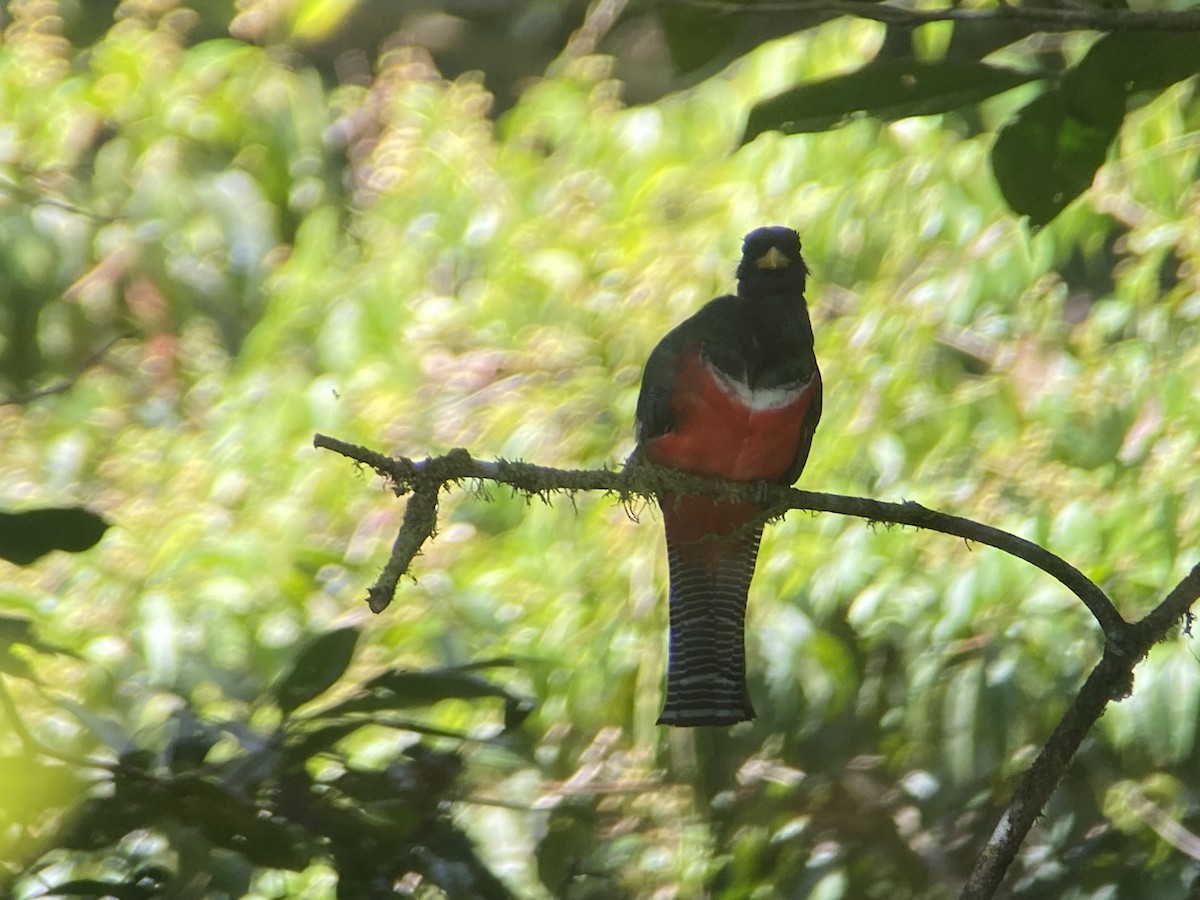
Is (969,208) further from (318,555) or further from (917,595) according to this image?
(318,555)

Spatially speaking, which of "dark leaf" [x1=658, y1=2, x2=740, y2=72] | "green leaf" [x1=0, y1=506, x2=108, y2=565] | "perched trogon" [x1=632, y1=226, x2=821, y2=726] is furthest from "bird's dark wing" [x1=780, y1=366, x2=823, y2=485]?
"green leaf" [x1=0, y1=506, x2=108, y2=565]

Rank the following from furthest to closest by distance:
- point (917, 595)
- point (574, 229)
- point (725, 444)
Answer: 1. point (574, 229)
2. point (917, 595)
3. point (725, 444)

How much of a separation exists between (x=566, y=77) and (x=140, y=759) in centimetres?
374

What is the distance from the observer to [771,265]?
10.5ft

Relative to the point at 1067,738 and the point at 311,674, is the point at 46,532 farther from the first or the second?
the point at 1067,738

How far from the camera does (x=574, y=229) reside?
4.65 meters

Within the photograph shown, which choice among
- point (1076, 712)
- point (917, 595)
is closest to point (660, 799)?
point (917, 595)

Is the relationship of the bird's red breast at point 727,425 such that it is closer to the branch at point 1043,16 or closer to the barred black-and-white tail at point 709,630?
the barred black-and-white tail at point 709,630

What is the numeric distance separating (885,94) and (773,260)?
1.78 m

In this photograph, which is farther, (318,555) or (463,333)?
(463,333)

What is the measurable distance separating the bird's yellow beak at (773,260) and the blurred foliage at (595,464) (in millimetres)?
303

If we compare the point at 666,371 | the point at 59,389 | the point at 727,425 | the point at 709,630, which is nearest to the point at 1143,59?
the point at 59,389

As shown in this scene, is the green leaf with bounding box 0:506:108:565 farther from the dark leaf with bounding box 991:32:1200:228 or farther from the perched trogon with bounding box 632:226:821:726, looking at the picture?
the perched trogon with bounding box 632:226:821:726

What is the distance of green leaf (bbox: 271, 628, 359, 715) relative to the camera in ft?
6.12
